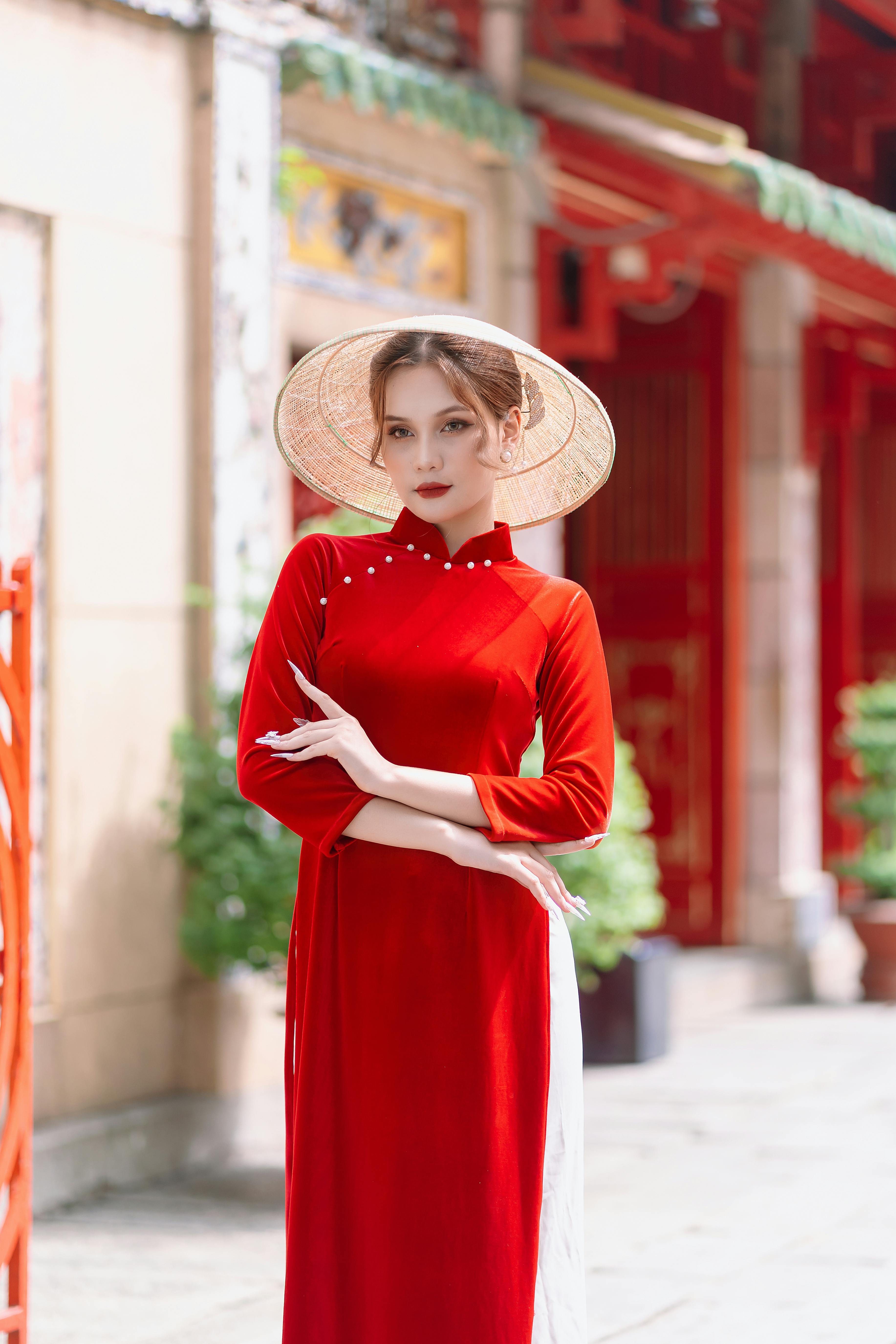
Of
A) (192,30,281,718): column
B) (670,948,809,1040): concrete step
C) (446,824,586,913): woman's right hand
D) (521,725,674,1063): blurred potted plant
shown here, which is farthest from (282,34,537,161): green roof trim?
(446,824,586,913): woman's right hand

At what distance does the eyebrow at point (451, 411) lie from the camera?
264 cm

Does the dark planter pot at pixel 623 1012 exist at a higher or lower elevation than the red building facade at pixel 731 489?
lower

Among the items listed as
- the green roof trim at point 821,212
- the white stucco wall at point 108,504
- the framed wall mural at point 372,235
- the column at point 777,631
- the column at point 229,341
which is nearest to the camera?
the white stucco wall at point 108,504

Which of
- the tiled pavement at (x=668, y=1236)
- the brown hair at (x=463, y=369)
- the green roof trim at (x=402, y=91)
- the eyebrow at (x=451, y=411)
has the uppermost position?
the green roof trim at (x=402, y=91)

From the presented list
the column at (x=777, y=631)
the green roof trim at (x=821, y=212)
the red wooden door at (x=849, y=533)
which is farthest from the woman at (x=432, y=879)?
the red wooden door at (x=849, y=533)

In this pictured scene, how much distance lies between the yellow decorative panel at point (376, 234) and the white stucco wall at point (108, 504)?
733mm

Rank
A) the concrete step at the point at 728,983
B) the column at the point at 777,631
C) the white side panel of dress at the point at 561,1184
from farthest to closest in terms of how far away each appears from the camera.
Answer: the column at the point at 777,631, the concrete step at the point at 728,983, the white side panel of dress at the point at 561,1184

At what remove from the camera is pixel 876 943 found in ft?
30.2

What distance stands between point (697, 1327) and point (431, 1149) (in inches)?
70.3

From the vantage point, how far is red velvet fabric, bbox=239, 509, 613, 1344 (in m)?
2.60

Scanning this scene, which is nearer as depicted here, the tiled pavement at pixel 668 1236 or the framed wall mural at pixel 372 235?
the tiled pavement at pixel 668 1236

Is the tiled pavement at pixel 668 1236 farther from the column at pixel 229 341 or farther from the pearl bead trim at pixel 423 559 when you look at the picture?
the pearl bead trim at pixel 423 559

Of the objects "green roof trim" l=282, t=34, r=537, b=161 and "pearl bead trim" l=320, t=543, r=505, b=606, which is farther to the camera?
"green roof trim" l=282, t=34, r=537, b=161

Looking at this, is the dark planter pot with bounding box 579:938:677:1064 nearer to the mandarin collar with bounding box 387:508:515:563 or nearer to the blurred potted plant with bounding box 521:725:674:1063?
the blurred potted plant with bounding box 521:725:674:1063
